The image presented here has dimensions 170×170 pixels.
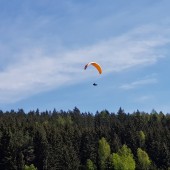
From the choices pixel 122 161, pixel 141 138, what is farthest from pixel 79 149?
pixel 141 138

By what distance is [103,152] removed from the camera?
135125 millimetres

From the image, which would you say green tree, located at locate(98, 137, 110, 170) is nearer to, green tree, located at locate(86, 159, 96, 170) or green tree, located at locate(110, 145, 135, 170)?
green tree, located at locate(110, 145, 135, 170)

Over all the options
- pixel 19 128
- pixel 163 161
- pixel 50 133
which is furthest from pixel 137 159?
pixel 19 128

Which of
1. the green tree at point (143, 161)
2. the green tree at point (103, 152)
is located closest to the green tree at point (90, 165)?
the green tree at point (103, 152)

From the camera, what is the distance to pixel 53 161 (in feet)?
399

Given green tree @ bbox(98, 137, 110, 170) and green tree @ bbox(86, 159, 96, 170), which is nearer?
green tree @ bbox(86, 159, 96, 170)

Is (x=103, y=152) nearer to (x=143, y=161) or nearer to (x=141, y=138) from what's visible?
(x=143, y=161)

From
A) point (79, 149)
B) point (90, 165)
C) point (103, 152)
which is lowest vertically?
point (90, 165)

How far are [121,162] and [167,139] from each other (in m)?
28.2

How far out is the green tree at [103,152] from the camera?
131 m

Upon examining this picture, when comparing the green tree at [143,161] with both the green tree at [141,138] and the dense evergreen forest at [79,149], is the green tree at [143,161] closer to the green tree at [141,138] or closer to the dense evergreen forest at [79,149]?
the dense evergreen forest at [79,149]

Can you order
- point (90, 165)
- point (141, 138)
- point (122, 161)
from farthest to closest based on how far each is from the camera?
point (141, 138)
point (122, 161)
point (90, 165)

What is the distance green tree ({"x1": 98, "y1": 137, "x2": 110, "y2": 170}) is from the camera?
131125 millimetres

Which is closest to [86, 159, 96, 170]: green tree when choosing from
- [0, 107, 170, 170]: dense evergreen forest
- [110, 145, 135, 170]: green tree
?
[0, 107, 170, 170]: dense evergreen forest
